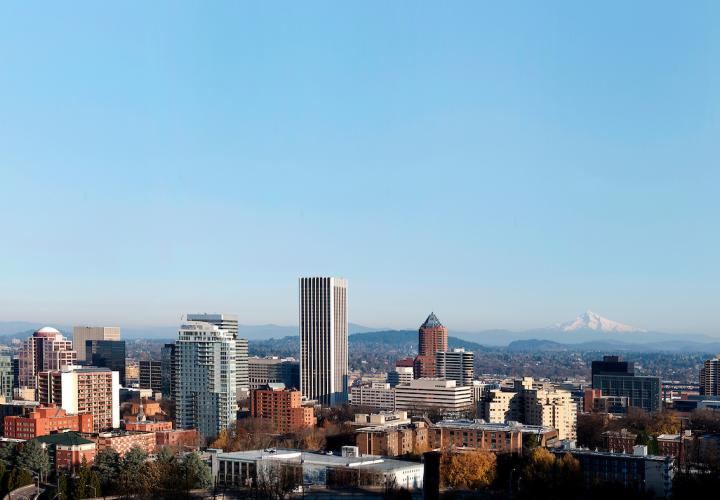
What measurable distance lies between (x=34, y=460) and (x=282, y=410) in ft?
58.7

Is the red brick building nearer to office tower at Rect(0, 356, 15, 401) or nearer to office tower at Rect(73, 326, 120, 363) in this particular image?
office tower at Rect(0, 356, 15, 401)

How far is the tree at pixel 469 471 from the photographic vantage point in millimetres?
35031

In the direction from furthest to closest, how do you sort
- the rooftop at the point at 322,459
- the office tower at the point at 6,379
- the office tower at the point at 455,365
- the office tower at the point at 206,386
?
1. the office tower at the point at 455,365
2. the office tower at the point at 6,379
3. the office tower at the point at 206,386
4. the rooftop at the point at 322,459

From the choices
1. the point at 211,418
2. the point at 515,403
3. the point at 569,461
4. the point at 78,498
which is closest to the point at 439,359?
the point at 515,403

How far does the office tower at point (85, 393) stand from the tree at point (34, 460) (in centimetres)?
1136

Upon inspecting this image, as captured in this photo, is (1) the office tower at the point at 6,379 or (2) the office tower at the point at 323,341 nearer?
(1) the office tower at the point at 6,379

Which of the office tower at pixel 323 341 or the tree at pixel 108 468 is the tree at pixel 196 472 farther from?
the office tower at pixel 323 341

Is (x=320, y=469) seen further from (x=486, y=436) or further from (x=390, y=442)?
(x=486, y=436)

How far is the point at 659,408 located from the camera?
236 feet

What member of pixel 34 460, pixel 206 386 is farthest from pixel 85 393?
pixel 34 460

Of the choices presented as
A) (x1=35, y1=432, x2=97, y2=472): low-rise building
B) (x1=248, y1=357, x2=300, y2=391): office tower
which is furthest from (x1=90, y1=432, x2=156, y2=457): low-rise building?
(x1=248, y1=357, x2=300, y2=391): office tower

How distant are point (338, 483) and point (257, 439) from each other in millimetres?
11494

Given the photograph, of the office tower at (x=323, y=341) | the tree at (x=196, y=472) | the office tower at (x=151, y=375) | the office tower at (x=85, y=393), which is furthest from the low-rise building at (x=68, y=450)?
the office tower at (x=151, y=375)

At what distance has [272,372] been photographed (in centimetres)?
8425
